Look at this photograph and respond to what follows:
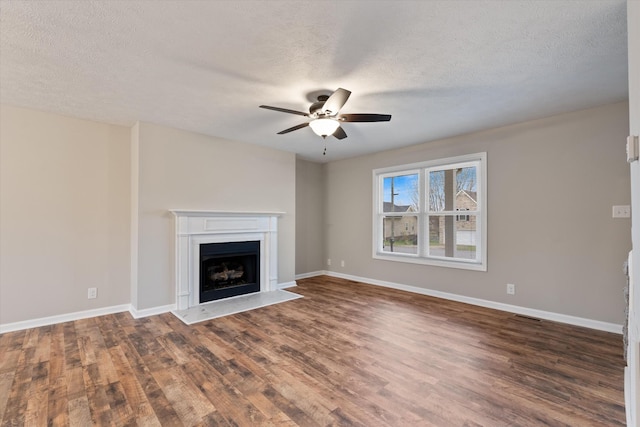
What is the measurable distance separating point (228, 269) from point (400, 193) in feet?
10.6

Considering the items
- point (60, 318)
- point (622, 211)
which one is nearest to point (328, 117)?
point (622, 211)

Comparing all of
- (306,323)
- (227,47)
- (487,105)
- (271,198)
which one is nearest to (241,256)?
(271,198)

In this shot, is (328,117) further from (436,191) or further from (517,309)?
(517,309)

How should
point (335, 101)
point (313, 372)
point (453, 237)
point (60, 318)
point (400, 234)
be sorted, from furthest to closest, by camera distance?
point (400, 234)
point (453, 237)
point (60, 318)
point (335, 101)
point (313, 372)

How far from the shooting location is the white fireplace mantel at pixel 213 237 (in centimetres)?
393

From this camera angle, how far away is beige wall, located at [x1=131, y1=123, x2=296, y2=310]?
3.71 metres

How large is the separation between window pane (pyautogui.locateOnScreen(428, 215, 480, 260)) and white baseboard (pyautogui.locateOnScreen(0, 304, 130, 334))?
4.57m

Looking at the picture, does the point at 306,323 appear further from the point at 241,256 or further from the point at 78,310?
the point at 78,310

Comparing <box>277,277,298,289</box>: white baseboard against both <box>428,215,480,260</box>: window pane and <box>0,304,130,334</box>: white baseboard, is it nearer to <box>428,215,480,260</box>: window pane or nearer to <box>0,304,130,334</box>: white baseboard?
<box>0,304,130,334</box>: white baseboard

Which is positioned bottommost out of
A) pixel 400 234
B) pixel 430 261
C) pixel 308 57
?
pixel 430 261

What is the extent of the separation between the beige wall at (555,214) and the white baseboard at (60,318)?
4517mm

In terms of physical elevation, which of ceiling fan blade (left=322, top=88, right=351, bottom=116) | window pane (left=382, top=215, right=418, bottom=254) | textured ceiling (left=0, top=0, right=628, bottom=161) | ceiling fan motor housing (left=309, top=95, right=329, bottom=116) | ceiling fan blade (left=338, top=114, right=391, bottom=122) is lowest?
window pane (left=382, top=215, right=418, bottom=254)

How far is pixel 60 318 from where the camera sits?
135 inches

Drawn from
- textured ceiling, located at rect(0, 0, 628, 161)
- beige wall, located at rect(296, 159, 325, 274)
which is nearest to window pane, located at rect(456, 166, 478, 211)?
textured ceiling, located at rect(0, 0, 628, 161)
